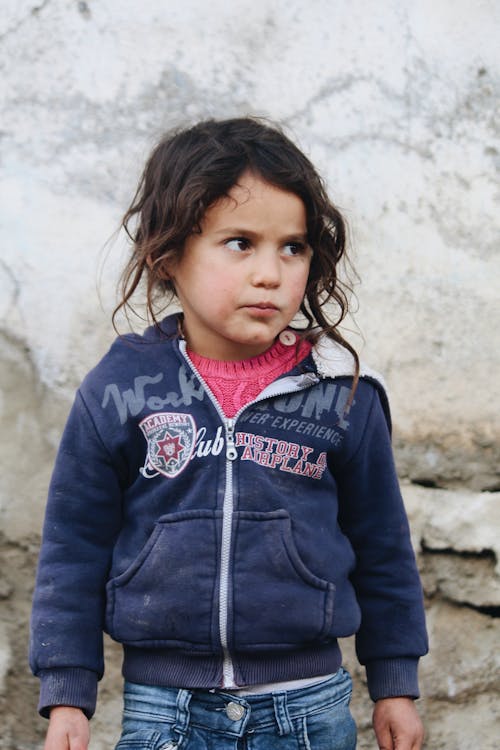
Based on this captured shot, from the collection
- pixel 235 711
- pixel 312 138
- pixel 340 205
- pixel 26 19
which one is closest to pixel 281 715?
pixel 235 711

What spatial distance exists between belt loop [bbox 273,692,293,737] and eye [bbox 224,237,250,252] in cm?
73

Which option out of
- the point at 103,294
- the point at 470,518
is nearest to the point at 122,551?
the point at 103,294

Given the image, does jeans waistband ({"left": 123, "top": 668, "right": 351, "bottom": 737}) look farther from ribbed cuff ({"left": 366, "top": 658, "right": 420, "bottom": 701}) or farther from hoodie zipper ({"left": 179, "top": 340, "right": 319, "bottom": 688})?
ribbed cuff ({"left": 366, "top": 658, "right": 420, "bottom": 701})

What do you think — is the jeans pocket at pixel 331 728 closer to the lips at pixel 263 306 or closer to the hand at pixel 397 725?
the hand at pixel 397 725

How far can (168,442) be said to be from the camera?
1858 millimetres

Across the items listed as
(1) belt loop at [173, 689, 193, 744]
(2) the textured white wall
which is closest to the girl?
(1) belt loop at [173, 689, 193, 744]

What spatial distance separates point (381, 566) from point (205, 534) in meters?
0.38

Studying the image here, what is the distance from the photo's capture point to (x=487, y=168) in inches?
98.0

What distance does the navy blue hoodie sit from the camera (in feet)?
5.91

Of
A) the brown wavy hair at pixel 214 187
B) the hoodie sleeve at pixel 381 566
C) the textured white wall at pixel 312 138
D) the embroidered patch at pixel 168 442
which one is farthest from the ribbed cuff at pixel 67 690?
the textured white wall at pixel 312 138

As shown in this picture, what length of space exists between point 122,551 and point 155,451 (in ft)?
0.59

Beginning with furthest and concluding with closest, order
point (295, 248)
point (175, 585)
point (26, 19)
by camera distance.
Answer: point (26, 19)
point (295, 248)
point (175, 585)

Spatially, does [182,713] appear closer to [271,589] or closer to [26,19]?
[271,589]

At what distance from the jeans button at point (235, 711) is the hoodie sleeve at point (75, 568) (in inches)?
9.2
